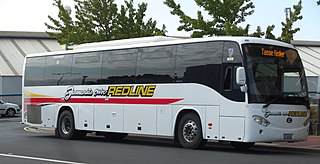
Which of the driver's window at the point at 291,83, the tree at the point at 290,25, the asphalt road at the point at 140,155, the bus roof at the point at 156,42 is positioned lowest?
the asphalt road at the point at 140,155

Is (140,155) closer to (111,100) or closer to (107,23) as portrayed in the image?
(111,100)

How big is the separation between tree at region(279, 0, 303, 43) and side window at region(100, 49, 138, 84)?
9.70 metres

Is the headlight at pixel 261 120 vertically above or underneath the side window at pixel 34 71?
underneath

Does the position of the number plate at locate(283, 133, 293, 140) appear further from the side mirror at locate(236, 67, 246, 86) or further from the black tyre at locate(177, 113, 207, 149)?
the black tyre at locate(177, 113, 207, 149)

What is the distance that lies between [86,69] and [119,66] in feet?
6.34

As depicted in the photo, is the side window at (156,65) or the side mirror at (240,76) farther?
the side window at (156,65)

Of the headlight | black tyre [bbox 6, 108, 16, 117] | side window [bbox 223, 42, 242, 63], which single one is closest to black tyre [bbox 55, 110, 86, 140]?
side window [bbox 223, 42, 242, 63]

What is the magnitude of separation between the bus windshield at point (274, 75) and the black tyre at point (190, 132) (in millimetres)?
2083

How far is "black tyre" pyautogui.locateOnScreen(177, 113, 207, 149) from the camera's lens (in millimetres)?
17438

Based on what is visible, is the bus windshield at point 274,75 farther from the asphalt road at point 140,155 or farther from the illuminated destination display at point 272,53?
the asphalt road at point 140,155

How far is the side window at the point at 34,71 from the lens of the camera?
2427cm

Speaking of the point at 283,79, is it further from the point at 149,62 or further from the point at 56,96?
the point at 56,96

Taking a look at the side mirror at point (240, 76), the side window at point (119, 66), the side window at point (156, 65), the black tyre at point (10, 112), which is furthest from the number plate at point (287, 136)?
the black tyre at point (10, 112)

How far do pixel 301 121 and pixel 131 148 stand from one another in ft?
16.8
